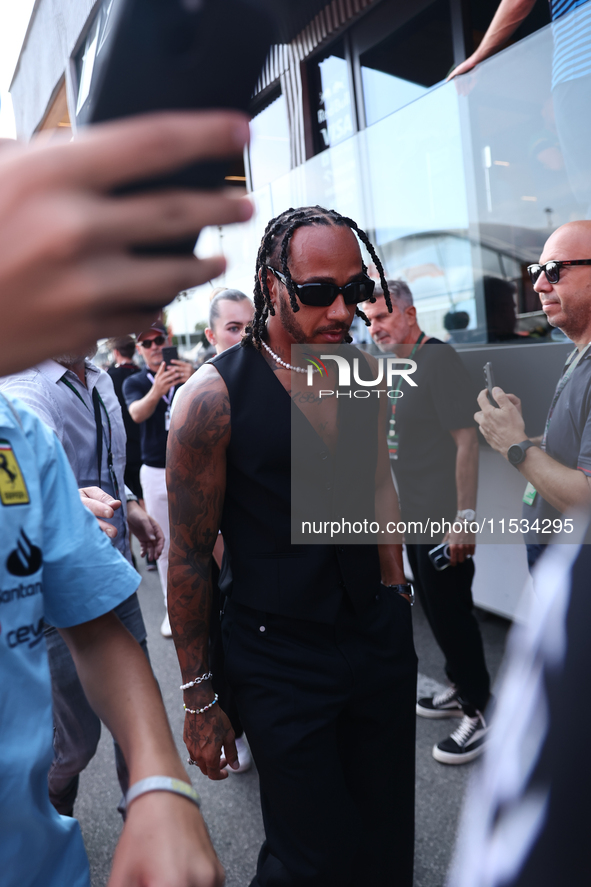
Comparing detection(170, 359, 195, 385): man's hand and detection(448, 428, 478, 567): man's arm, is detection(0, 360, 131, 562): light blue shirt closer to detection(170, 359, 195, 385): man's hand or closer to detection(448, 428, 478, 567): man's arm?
detection(448, 428, 478, 567): man's arm

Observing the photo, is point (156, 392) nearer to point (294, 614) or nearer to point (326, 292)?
point (326, 292)

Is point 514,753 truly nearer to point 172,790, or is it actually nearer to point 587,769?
point 587,769

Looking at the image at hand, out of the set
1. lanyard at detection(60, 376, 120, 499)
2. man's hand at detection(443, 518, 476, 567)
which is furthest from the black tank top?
man's hand at detection(443, 518, 476, 567)

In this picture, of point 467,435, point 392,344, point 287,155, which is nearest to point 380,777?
point 467,435

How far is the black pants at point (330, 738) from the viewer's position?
1.66 metres

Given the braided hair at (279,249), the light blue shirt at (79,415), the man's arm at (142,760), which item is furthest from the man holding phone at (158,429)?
the man's arm at (142,760)

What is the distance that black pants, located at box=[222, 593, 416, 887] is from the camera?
5.43 ft

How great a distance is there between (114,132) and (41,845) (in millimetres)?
1090

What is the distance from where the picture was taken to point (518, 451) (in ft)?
7.42

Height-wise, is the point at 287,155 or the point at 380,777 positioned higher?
the point at 287,155

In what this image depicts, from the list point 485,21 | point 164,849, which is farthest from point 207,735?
point 485,21

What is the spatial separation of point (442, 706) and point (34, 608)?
2.94 metres

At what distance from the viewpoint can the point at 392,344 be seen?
3396mm

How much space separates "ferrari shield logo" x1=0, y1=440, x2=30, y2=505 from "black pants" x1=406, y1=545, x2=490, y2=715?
2.53 meters
